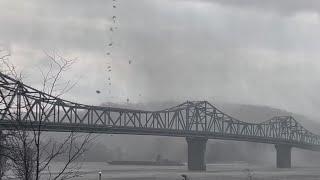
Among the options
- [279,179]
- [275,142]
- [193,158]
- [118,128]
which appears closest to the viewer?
[279,179]

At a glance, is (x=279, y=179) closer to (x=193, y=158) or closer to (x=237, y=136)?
(x=193, y=158)

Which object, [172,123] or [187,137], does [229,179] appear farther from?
[172,123]

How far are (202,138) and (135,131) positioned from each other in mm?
27031

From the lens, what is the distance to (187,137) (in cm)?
16412

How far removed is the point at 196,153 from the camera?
163125 mm

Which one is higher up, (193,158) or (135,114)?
(135,114)

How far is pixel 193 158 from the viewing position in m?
164

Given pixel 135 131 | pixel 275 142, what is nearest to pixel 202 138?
pixel 135 131

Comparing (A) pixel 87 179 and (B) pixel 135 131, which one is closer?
(A) pixel 87 179

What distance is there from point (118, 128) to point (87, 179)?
130ft

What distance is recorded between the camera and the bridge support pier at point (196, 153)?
16141 cm

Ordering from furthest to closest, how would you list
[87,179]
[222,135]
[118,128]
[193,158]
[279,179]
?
[222,135]
[193,158]
[118,128]
[279,179]
[87,179]

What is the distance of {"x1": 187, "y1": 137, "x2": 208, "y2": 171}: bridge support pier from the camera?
161 meters

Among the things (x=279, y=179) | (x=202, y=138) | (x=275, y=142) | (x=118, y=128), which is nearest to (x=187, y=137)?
(x=202, y=138)
